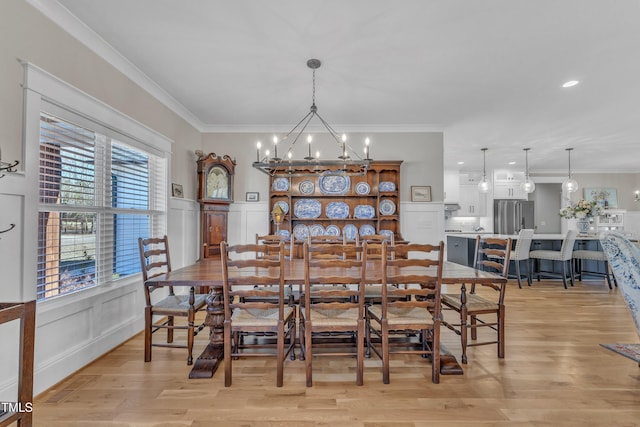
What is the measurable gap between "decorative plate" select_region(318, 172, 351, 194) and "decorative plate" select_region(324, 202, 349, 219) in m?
0.19

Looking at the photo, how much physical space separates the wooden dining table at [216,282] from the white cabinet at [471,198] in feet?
22.1

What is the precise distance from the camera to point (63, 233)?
7.84 ft

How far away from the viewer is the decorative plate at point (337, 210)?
4910mm

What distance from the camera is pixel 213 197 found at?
14.9 ft

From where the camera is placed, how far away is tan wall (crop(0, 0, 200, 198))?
1.88 m

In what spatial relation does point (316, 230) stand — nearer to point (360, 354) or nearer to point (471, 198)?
point (360, 354)

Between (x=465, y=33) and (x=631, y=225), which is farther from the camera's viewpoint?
(x=631, y=225)

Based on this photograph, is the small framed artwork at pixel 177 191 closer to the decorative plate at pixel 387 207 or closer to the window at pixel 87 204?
the window at pixel 87 204

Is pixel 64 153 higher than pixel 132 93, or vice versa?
pixel 132 93

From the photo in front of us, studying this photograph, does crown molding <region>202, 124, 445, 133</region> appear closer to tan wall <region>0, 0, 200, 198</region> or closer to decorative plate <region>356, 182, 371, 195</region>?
decorative plate <region>356, 182, 371, 195</region>

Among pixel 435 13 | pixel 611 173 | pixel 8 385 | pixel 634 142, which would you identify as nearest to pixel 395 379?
pixel 8 385

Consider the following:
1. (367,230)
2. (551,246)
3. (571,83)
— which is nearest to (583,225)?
(551,246)

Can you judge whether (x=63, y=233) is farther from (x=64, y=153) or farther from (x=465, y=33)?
(x=465, y=33)

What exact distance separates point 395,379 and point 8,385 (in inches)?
95.1
